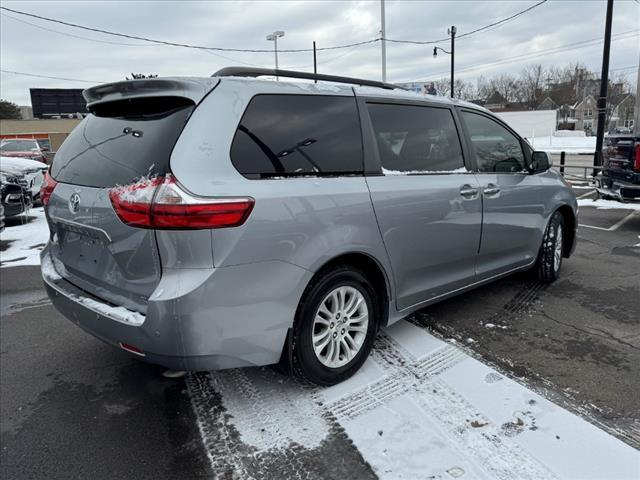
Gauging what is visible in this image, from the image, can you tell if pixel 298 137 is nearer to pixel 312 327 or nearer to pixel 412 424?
pixel 312 327

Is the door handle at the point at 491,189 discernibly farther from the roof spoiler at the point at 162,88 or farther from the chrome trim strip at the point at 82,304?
the chrome trim strip at the point at 82,304

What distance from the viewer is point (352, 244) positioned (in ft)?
9.64

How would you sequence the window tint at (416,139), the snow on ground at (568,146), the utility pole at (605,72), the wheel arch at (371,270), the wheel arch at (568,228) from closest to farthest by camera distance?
the wheel arch at (371,270) → the window tint at (416,139) → the wheel arch at (568,228) → the utility pole at (605,72) → the snow on ground at (568,146)

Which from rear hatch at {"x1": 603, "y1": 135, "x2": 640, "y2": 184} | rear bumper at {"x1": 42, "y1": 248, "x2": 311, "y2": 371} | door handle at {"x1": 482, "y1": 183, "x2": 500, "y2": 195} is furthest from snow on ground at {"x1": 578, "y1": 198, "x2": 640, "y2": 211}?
rear bumper at {"x1": 42, "y1": 248, "x2": 311, "y2": 371}

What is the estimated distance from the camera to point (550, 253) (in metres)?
5.04

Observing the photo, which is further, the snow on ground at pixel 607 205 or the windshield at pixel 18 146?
the windshield at pixel 18 146

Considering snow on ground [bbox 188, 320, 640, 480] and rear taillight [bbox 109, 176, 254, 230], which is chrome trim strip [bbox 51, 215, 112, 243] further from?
snow on ground [bbox 188, 320, 640, 480]

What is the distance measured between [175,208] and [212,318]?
0.56 metres

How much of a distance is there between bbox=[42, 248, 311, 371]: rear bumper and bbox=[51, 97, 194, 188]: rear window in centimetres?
60

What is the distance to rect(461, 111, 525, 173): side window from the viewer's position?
412cm

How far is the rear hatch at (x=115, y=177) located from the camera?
2494 millimetres

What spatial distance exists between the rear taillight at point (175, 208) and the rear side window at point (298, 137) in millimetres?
235

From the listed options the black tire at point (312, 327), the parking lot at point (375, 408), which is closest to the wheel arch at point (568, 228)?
the parking lot at point (375, 408)

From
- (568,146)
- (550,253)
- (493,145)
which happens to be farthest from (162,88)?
(568,146)
